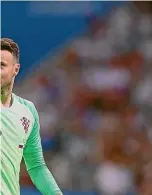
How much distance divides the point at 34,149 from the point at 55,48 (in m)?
7.64

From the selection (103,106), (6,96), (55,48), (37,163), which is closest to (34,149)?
(37,163)

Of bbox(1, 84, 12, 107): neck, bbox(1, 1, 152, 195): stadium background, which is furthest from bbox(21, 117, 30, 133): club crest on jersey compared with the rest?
bbox(1, 1, 152, 195): stadium background

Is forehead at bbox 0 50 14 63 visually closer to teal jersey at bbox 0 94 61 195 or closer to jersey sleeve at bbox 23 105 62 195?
teal jersey at bbox 0 94 61 195

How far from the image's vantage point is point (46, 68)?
41.4 feet

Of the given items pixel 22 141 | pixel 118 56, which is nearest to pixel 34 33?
pixel 118 56

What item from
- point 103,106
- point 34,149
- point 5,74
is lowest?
point 103,106

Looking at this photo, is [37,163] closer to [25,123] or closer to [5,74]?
[25,123]

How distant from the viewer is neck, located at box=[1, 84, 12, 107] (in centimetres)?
472

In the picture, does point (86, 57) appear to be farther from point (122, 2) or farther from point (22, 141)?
point (22, 141)

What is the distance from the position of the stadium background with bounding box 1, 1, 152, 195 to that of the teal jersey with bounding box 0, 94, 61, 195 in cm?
512

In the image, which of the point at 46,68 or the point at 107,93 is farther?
the point at 46,68

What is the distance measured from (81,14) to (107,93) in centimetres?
147

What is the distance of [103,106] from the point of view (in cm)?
1139

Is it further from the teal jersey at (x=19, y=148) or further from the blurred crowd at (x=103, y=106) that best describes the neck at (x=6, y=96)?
the blurred crowd at (x=103, y=106)
